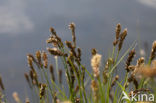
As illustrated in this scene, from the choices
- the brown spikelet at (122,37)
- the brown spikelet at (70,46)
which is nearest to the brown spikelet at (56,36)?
the brown spikelet at (70,46)

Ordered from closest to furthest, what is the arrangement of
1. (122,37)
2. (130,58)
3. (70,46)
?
(70,46) < (130,58) < (122,37)

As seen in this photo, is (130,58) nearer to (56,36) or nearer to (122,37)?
(122,37)

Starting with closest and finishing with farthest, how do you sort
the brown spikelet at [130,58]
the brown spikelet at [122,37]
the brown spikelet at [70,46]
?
the brown spikelet at [70,46] < the brown spikelet at [130,58] < the brown spikelet at [122,37]

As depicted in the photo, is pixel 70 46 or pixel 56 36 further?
pixel 56 36

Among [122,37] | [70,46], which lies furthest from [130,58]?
[70,46]

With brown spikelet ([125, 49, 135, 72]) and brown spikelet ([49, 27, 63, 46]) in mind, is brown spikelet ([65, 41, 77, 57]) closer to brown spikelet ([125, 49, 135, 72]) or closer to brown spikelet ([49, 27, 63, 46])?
brown spikelet ([49, 27, 63, 46])

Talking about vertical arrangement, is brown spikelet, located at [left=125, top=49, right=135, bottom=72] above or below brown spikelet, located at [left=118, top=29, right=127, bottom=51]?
below

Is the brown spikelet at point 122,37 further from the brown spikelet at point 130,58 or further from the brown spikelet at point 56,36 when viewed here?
the brown spikelet at point 56,36

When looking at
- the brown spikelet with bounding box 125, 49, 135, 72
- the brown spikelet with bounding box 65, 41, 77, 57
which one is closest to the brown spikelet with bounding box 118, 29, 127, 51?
the brown spikelet with bounding box 125, 49, 135, 72

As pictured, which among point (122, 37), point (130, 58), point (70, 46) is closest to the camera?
point (70, 46)

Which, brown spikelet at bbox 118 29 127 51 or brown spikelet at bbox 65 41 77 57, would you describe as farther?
brown spikelet at bbox 118 29 127 51

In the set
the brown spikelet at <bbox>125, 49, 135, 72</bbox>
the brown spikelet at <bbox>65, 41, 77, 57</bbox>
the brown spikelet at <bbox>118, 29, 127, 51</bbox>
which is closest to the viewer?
the brown spikelet at <bbox>65, 41, 77, 57</bbox>

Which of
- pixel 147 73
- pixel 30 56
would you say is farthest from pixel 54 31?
pixel 147 73

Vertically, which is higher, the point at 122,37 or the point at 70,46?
the point at 122,37
